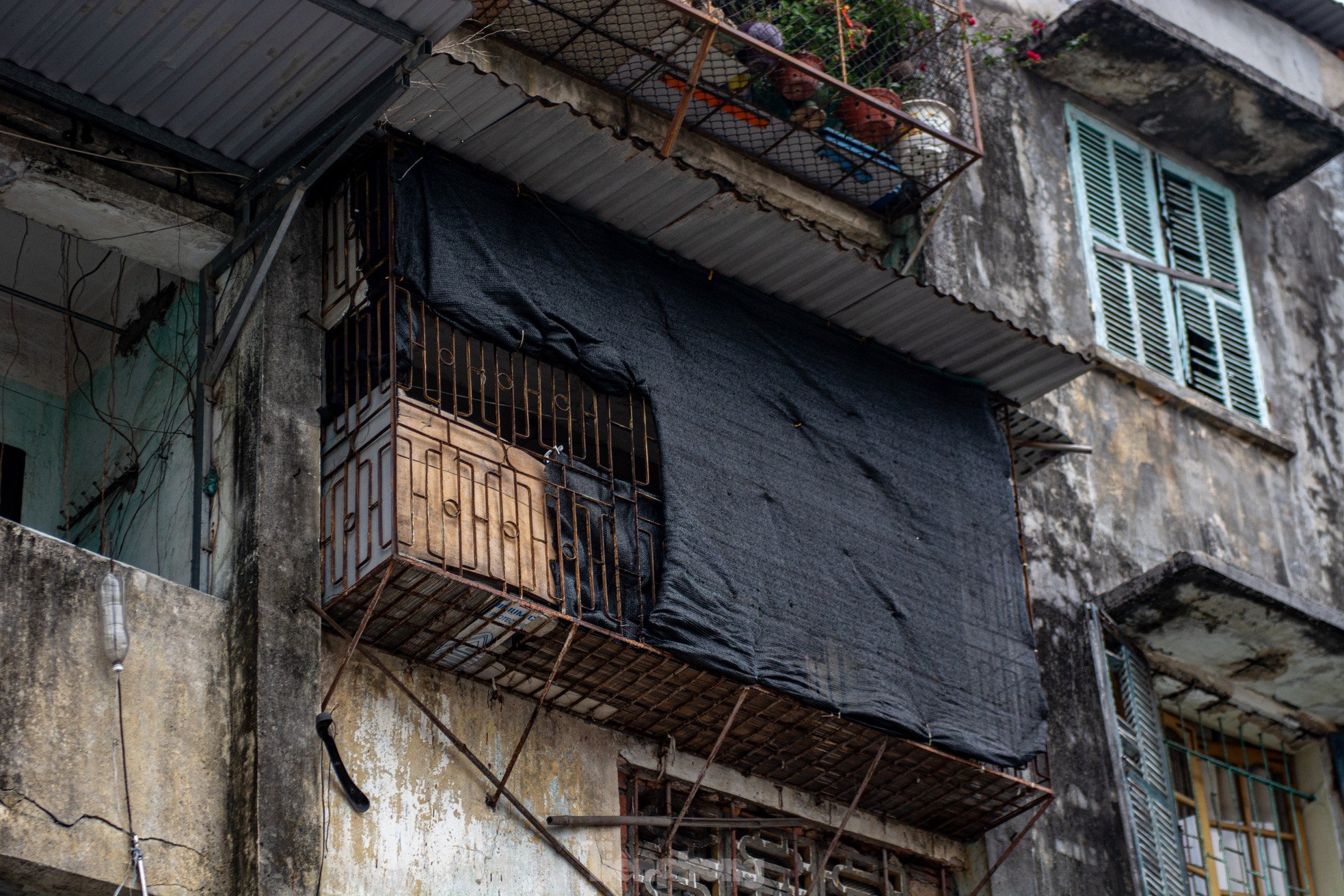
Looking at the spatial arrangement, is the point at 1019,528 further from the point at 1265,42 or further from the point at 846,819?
the point at 1265,42

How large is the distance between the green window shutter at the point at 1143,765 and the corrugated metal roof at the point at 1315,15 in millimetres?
5970

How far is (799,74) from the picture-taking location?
947 cm

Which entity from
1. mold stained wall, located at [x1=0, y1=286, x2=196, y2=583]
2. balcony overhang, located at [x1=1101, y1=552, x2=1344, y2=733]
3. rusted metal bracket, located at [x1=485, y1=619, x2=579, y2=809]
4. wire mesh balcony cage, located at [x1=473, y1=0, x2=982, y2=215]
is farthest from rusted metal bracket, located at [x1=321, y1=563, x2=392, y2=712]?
balcony overhang, located at [x1=1101, y1=552, x2=1344, y2=733]

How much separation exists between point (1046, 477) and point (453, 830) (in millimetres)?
4500

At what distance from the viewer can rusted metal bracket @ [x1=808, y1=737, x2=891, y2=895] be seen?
8.02 m

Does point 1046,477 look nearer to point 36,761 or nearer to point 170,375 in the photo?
point 170,375

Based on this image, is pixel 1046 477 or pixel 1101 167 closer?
pixel 1046 477

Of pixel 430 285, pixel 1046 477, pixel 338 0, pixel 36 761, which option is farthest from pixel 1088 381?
pixel 36 761

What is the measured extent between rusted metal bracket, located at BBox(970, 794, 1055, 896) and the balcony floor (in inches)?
2.6

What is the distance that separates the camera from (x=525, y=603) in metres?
7.04

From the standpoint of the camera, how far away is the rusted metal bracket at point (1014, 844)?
28.2 ft

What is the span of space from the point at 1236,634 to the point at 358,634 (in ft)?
17.3

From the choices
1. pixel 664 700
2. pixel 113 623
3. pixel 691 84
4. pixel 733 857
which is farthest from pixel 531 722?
pixel 691 84

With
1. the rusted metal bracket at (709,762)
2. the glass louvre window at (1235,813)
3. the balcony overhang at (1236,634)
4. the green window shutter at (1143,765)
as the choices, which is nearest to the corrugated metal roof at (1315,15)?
the balcony overhang at (1236,634)
